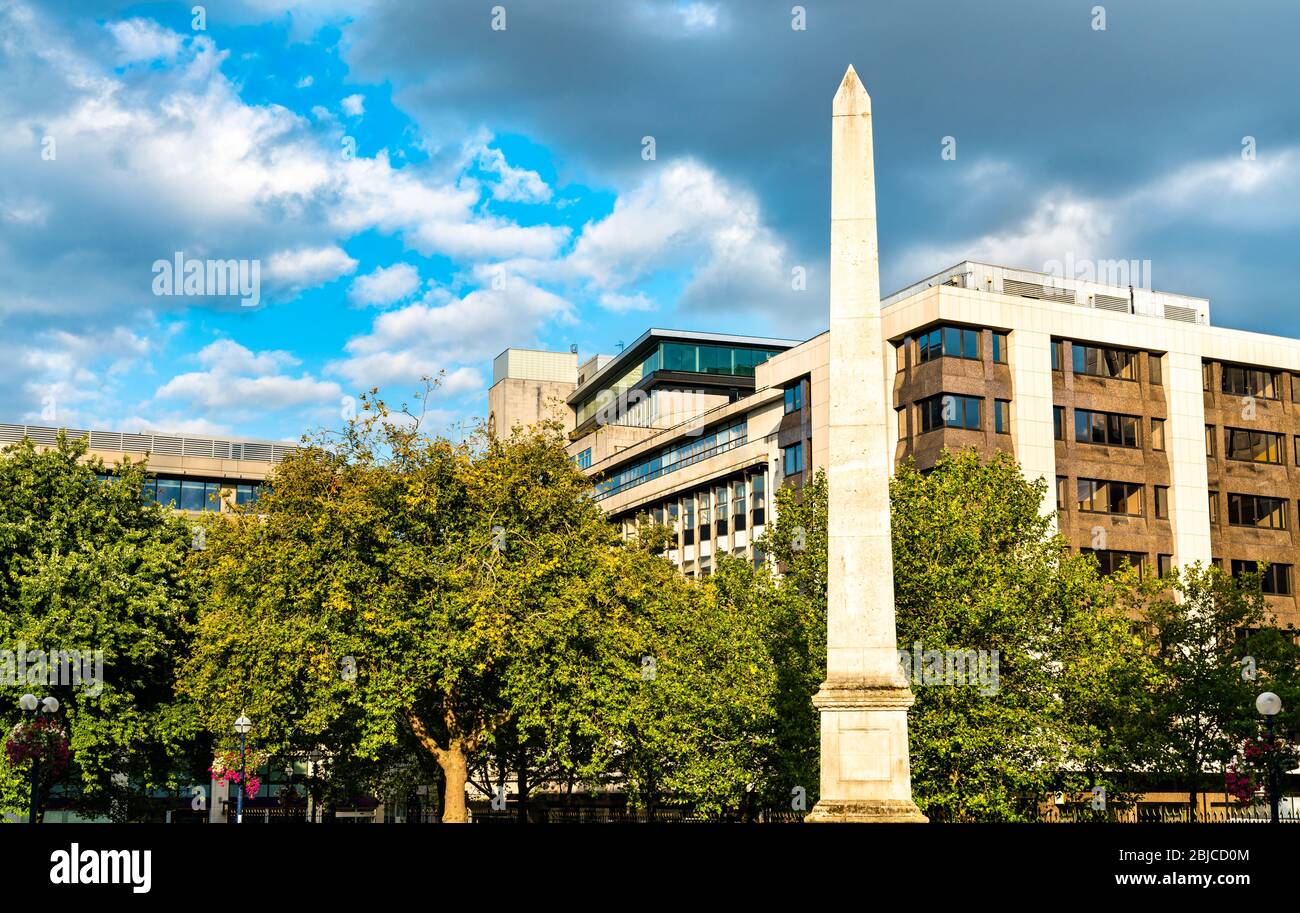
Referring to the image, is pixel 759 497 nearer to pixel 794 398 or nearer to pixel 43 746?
pixel 794 398

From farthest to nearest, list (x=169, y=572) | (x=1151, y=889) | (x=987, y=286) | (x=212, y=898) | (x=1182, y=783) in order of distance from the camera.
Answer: (x=987, y=286)
(x=169, y=572)
(x=1182, y=783)
(x=1151, y=889)
(x=212, y=898)

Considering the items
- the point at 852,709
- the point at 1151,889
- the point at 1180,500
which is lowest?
the point at 1151,889

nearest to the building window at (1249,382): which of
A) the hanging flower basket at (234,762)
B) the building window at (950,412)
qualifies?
the building window at (950,412)

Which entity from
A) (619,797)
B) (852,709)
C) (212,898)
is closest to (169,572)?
(619,797)

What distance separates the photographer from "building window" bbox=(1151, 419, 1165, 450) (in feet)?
221

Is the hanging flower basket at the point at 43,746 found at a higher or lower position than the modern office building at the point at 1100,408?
lower

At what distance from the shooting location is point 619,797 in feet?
206

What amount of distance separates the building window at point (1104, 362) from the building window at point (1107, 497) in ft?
19.1

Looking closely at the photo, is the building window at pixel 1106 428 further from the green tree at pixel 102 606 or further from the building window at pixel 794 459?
the green tree at pixel 102 606

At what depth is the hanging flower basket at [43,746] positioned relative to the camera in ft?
140

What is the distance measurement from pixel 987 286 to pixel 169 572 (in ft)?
151

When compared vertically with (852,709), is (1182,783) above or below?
below

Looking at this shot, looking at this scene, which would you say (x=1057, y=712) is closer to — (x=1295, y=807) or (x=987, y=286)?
(x=1295, y=807)

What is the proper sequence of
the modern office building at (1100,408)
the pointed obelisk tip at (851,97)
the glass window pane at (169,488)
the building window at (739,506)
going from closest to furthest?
1. the pointed obelisk tip at (851,97)
2. the modern office building at (1100,408)
3. the building window at (739,506)
4. the glass window pane at (169,488)
